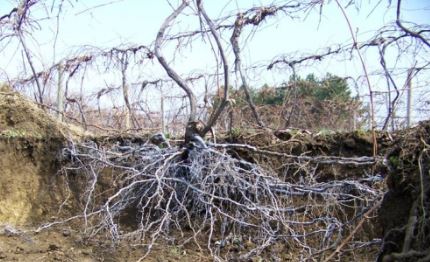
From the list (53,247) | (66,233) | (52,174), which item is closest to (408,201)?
(53,247)

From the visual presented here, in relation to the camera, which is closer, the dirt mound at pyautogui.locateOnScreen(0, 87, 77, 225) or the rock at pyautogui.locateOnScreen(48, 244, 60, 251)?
Result: the rock at pyautogui.locateOnScreen(48, 244, 60, 251)

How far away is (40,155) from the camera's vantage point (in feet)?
16.0

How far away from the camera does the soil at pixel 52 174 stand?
3629 mm

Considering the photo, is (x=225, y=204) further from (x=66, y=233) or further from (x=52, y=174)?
(x=52, y=174)

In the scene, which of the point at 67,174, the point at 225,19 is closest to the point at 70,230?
the point at 67,174

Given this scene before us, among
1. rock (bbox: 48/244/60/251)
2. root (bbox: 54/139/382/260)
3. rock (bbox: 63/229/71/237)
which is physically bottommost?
rock (bbox: 48/244/60/251)

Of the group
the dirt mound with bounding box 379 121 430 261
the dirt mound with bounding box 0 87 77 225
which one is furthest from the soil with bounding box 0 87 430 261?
the dirt mound with bounding box 379 121 430 261

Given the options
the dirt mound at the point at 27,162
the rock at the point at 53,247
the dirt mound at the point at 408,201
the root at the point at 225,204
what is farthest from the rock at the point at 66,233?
the dirt mound at the point at 408,201

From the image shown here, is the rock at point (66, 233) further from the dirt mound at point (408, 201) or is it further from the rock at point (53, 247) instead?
the dirt mound at point (408, 201)

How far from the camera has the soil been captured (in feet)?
11.9

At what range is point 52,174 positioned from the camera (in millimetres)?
4875

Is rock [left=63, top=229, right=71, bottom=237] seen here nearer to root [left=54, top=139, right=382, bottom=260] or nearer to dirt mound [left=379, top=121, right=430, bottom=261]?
root [left=54, top=139, right=382, bottom=260]

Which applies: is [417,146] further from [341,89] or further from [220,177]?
[341,89]

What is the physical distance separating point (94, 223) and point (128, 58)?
2.74 m
